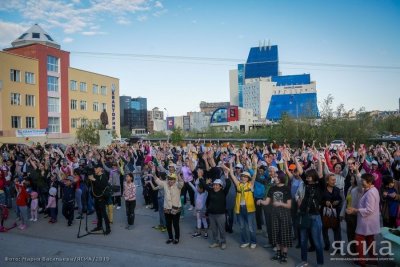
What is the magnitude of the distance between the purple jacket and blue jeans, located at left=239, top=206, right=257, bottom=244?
217 centimetres

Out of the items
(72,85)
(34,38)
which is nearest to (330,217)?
(72,85)

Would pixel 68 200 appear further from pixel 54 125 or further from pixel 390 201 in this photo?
pixel 54 125

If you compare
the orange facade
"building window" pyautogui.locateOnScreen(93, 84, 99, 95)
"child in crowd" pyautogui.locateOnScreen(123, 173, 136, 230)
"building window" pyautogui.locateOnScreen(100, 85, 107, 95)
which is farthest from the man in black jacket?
"building window" pyautogui.locateOnScreen(100, 85, 107, 95)

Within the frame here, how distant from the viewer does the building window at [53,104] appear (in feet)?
144

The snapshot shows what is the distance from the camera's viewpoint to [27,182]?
9148 mm

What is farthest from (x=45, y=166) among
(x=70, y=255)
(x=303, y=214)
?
(x=303, y=214)

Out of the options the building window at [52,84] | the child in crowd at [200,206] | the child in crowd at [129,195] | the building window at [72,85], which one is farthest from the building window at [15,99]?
the child in crowd at [200,206]

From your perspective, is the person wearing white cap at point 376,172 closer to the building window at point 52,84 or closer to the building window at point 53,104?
the building window at point 53,104

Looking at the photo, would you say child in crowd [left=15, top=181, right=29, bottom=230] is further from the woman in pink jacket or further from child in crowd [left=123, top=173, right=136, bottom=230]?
the woman in pink jacket

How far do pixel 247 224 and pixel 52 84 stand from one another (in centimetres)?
4450

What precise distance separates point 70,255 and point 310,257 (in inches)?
202

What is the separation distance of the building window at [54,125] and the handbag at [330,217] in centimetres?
4490

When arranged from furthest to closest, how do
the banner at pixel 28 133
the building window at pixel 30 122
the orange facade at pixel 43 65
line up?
1. the orange facade at pixel 43 65
2. the building window at pixel 30 122
3. the banner at pixel 28 133

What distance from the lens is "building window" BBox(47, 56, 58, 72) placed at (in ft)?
142
